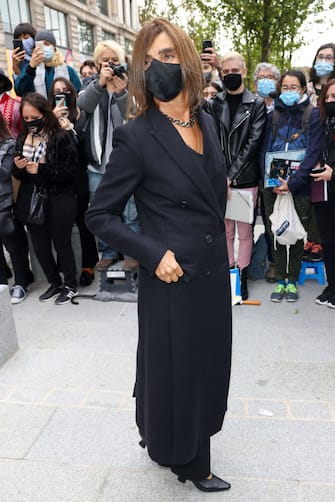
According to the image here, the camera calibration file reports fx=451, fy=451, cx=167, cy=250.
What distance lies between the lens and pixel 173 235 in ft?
5.65

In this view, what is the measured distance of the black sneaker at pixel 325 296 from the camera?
4.33 metres

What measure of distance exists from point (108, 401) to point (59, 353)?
816 mm

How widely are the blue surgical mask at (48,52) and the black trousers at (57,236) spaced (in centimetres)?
161

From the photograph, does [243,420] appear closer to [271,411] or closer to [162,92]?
[271,411]

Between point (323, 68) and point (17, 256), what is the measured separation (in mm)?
3689

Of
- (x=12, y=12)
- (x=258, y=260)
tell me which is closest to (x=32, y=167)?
(x=258, y=260)

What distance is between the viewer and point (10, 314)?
11.4ft

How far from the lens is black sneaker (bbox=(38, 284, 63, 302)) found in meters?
4.69

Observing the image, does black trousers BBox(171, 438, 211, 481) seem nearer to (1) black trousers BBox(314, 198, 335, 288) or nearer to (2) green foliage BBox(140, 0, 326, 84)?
(1) black trousers BBox(314, 198, 335, 288)

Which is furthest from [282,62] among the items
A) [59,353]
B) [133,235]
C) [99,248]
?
[133,235]

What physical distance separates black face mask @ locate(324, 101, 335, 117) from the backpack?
5.00 ft

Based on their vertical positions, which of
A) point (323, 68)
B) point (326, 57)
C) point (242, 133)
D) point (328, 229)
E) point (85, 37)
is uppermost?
point (85, 37)

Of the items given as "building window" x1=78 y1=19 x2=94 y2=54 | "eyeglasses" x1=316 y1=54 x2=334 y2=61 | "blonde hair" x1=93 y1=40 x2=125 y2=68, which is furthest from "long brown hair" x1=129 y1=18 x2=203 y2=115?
"building window" x1=78 y1=19 x2=94 y2=54

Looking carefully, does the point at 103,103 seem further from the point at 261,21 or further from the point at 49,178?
the point at 261,21
